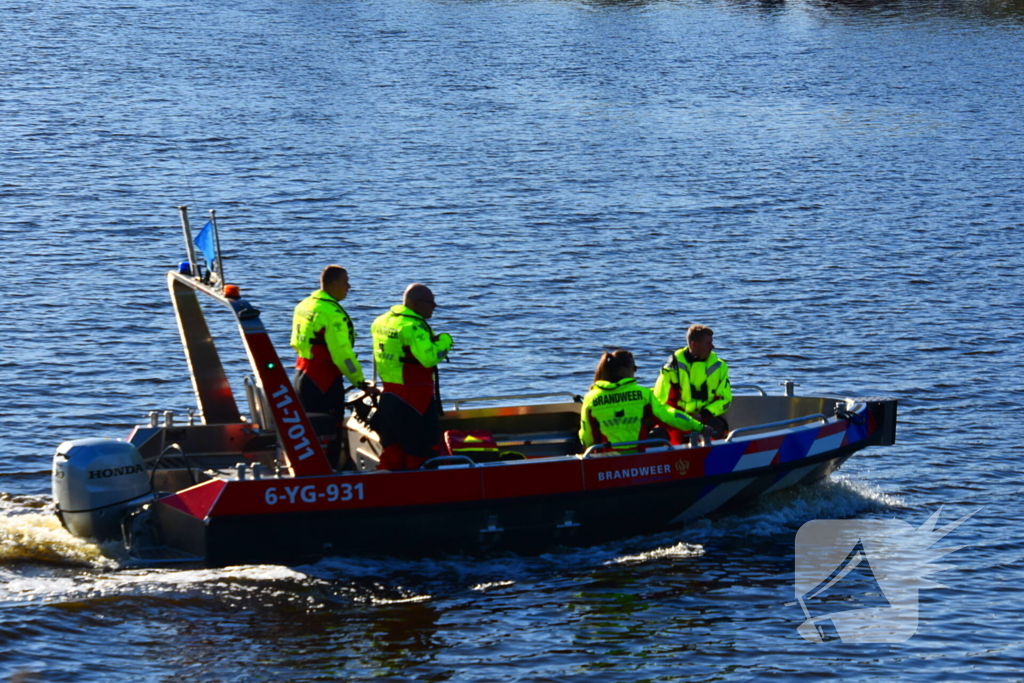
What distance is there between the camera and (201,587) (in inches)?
416

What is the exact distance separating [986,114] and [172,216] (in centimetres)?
2465

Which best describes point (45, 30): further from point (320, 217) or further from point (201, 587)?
point (201, 587)

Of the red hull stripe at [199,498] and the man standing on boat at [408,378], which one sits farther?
the man standing on boat at [408,378]

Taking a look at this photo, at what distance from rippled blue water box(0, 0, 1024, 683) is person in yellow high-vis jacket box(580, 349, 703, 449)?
102 cm

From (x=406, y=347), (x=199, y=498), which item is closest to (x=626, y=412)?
(x=406, y=347)

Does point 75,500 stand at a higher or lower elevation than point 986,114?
lower

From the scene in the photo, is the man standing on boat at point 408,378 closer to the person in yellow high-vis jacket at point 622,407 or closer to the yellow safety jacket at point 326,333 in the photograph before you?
the yellow safety jacket at point 326,333

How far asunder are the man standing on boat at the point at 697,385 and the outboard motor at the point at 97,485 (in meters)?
4.55

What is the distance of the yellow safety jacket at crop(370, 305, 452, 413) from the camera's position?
10.7 meters

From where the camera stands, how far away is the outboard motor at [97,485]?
35.6 ft

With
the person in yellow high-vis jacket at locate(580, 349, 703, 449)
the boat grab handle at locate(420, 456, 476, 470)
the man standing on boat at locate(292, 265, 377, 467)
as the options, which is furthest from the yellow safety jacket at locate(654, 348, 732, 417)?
the man standing on boat at locate(292, 265, 377, 467)

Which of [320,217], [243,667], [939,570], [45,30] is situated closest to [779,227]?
[320,217]

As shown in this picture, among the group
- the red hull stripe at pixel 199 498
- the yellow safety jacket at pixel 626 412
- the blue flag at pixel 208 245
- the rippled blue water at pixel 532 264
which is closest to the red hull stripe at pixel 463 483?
the red hull stripe at pixel 199 498

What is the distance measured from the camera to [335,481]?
420 inches
